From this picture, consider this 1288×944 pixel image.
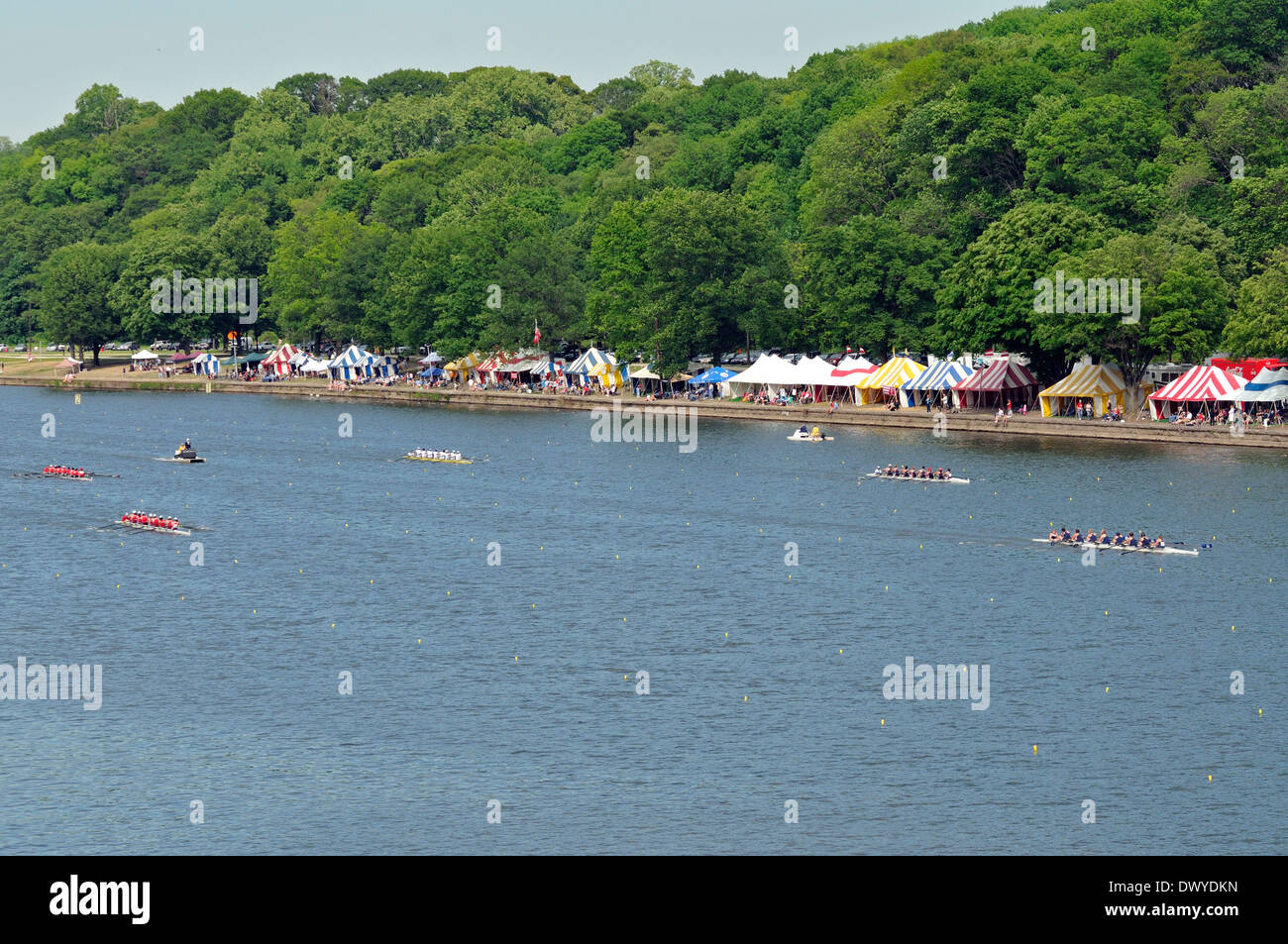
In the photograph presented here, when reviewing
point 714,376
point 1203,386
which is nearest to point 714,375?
point 714,376

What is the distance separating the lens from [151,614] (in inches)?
2736

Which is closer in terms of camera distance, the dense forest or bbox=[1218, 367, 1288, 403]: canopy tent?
bbox=[1218, 367, 1288, 403]: canopy tent

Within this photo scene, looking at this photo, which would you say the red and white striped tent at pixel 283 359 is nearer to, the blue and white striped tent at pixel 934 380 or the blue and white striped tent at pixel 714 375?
the blue and white striped tent at pixel 714 375

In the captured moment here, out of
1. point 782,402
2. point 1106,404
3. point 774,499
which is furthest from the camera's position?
point 782,402

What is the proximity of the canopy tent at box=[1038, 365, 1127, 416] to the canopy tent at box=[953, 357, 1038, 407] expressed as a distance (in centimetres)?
452

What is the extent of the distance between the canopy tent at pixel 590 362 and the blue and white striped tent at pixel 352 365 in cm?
3392

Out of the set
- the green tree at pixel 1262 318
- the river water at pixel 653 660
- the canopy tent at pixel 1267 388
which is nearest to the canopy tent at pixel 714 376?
the river water at pixel 653 660

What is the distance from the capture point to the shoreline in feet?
381

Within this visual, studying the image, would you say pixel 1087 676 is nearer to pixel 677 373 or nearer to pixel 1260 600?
pixel 1260 600

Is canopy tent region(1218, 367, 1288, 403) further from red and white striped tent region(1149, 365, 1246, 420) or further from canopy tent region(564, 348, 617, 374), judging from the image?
canopy tent region(564, 348, 617, 374)

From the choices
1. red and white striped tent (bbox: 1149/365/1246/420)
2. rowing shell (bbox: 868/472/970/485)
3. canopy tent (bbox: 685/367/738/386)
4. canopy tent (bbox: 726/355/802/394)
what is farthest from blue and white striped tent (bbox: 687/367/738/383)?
rowing shell (bbox: 868/472/970/485)

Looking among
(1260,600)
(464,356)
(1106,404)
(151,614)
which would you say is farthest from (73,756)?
(464,356)

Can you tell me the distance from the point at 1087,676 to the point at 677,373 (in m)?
102

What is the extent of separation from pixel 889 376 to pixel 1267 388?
33.8 meters
